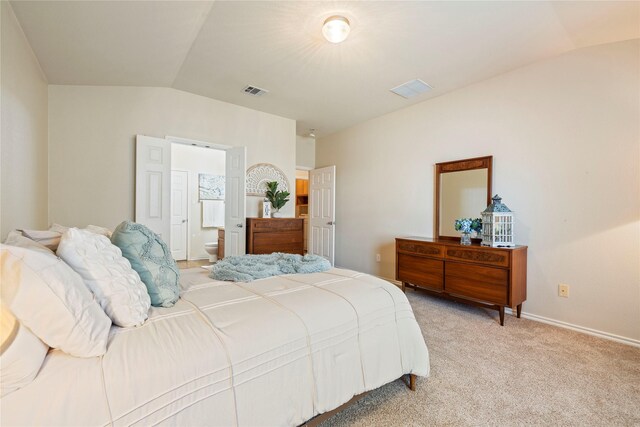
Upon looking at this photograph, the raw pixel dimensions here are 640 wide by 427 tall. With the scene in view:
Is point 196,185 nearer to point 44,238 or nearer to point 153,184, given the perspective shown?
point 153,184

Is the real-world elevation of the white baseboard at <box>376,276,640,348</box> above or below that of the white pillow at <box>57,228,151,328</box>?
below

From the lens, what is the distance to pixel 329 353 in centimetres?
136

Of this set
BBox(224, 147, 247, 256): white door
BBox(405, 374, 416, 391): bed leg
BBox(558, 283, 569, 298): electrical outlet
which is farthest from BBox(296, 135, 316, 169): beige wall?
BBox(405, 374, 416, 391): bed leg

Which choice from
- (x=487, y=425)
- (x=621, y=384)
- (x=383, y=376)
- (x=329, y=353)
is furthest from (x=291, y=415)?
(x=621, y=384)

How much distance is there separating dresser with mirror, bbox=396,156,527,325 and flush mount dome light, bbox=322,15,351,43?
7.16ft

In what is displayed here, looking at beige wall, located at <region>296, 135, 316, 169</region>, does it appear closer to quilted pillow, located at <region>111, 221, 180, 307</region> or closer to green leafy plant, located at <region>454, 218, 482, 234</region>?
green leafy plant, located at <region>454, 218, 482, 234</region>

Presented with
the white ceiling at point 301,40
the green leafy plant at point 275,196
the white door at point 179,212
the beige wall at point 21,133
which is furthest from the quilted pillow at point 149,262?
the white door at point 179,212

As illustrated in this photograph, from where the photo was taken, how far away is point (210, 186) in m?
6.38

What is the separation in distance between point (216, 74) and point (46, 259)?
292cm

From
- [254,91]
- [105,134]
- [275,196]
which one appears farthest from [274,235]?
[105,134]

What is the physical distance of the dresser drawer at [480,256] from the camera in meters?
2.79

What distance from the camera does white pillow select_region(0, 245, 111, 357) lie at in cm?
83

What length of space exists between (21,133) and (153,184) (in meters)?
1.36

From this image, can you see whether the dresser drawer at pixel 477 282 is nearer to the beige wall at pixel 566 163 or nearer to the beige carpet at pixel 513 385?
the beige carpet at pixel 513 385
